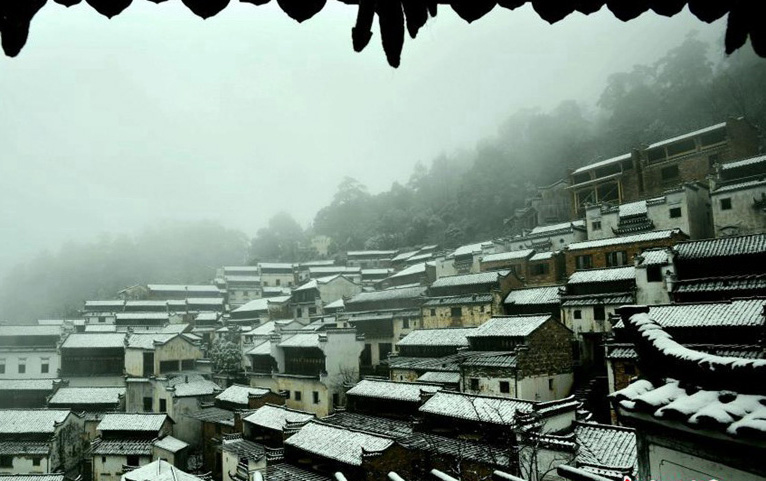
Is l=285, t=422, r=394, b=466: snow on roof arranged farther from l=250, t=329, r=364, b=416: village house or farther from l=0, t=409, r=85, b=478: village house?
l=0, t=409, r=85, b=478: village house

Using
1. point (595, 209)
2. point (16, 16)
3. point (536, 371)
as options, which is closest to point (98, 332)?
point (536, 371)

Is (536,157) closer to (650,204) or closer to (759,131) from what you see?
(759,131)

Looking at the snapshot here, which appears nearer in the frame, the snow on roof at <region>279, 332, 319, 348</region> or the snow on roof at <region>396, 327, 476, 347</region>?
the snow on roof at <region>396, 327, 476, 347</region>

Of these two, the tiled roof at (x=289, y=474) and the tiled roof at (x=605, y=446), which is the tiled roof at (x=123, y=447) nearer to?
the tiled roof at (x=289, y=474)

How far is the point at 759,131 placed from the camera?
3753 centimetres

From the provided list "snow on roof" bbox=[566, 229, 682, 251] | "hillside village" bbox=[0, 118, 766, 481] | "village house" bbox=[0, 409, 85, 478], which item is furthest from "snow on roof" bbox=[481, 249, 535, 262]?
"village house" bbox=[0, 409, 85, 478]

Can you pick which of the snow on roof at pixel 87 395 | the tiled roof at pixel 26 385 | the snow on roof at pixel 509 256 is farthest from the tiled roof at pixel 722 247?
the tiled roof at pixel 26 385

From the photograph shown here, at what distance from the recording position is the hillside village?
5.70m

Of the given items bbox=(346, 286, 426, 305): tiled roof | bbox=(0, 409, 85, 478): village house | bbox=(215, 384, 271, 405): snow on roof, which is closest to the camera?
bbox=(0, 409, 85, 478): village house

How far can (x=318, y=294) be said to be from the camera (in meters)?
48.6

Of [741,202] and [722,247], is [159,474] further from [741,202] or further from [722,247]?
[741,202]

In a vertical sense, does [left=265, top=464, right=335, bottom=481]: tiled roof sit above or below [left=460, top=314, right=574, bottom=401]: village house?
below

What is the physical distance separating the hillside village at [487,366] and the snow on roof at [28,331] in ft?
0.57

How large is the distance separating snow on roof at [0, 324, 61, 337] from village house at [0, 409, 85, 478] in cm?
1125
